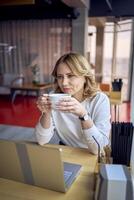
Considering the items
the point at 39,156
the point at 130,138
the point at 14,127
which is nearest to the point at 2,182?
the point at 39,156

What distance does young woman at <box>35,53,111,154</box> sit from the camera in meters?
1.17

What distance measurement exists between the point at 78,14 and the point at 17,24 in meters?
2.31

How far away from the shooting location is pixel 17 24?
23.9ft

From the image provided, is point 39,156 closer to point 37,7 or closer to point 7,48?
point 37,7

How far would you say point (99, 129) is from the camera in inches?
50.3

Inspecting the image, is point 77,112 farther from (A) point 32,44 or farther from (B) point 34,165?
(A) point 32,44

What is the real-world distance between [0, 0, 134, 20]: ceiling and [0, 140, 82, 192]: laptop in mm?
5048

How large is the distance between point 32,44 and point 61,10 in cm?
156

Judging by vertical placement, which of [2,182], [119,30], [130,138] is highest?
[119,30]

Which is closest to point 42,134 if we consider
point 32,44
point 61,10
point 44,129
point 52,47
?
point 44,129

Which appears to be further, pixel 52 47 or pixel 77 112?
pixel 52 47

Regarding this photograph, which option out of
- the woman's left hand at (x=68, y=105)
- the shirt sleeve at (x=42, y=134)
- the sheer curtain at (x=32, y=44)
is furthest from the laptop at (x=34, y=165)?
the sheer curtain at (x=32, y=44)

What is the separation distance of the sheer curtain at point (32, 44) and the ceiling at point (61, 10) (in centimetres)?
34

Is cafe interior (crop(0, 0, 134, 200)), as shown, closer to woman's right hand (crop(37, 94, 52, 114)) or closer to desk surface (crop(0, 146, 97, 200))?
woman's right hand (crop(37, 94, 52, 114))
